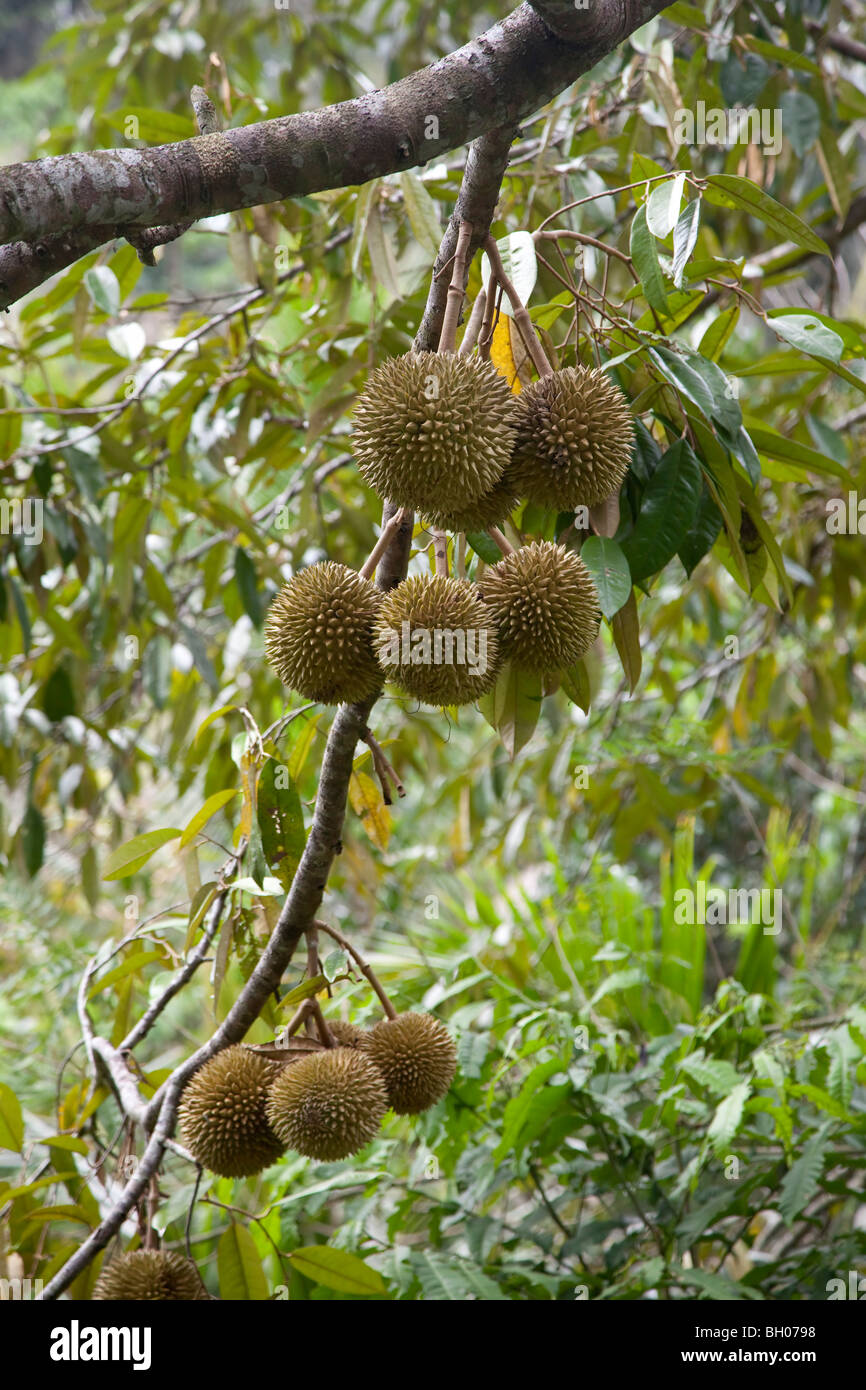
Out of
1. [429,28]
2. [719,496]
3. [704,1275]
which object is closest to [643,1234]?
[704,1275]

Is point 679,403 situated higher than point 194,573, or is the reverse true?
point 194,573

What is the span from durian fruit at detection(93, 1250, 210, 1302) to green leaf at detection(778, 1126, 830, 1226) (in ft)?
2.71

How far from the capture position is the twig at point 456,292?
1035 mm

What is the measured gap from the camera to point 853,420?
264 cm

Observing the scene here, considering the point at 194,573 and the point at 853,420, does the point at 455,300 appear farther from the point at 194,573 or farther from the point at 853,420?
the point at 194,573

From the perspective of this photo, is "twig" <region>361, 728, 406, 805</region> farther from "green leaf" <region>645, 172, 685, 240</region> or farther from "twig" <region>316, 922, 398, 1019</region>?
"green leaf" <region>645, 172, 685, 240</region>

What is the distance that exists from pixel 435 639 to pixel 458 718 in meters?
0.98

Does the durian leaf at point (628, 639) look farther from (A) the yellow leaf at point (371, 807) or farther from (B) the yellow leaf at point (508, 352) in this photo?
(A) the yellow leaf at point (371, 807)

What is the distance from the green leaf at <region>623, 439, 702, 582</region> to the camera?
115cm

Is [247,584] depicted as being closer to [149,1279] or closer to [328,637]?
[328,637]

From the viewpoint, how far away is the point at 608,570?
3.58 feet

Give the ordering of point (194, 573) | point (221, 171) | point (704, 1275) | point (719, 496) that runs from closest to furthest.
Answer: point (221, 171) → point (719, 496) → point (704, 1275) → point (194, 573)

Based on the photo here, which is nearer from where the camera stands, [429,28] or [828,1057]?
[828,1057]

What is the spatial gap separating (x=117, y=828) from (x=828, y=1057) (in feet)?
6.25
